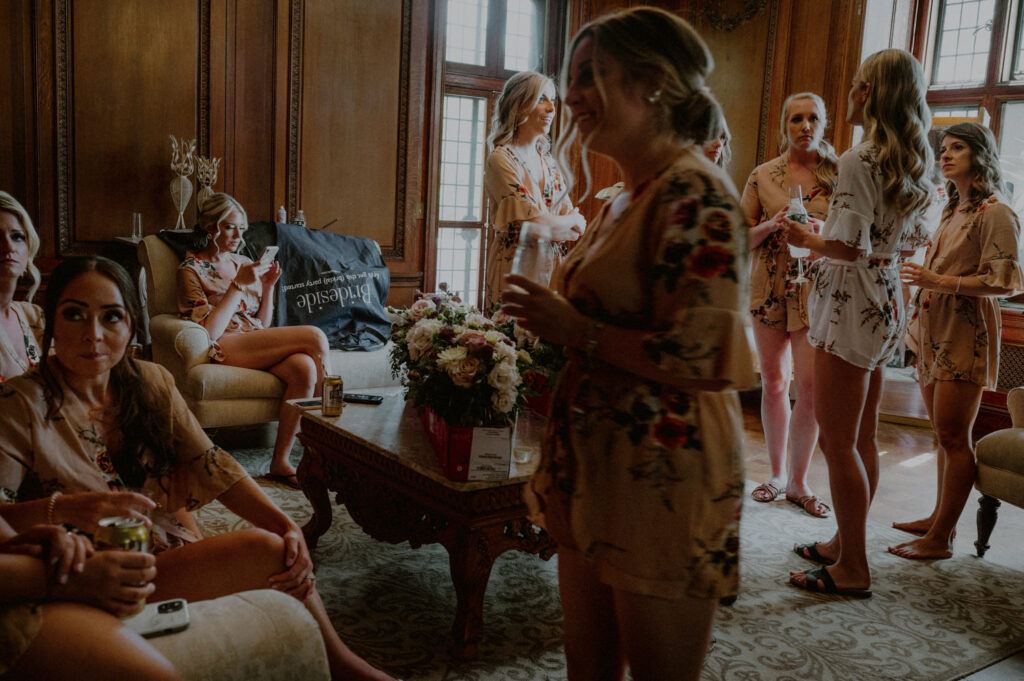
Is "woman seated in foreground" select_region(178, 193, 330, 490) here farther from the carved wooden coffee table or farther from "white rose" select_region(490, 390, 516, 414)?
"white rose" select_region(490, 390, 516, 414)

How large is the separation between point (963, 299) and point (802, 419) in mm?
791

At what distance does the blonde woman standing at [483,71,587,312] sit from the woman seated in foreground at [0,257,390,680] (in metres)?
1.63

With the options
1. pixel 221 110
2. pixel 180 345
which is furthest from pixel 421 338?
pixel 221 110

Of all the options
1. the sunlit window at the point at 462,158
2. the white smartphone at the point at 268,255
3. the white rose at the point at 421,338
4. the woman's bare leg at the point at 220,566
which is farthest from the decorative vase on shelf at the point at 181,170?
the woman's bare leg at the point at 220,566

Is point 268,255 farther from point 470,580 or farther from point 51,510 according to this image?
point 51,510

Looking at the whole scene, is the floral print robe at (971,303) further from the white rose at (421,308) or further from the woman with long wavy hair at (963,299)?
the white rose at (421,308)

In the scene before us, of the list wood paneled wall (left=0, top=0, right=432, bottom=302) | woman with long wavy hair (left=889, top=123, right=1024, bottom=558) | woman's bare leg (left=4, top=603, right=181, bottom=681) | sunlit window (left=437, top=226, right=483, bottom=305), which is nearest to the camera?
woman's bare leg (left=4, top=603, right=181, bottom=681)

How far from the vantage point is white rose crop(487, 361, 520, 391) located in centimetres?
219

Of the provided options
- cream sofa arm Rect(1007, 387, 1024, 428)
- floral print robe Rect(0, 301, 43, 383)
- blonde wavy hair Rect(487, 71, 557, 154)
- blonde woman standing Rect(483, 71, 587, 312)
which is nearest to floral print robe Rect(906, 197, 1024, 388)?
cream sofa arm Rect(1007, 387, 1024, 428)

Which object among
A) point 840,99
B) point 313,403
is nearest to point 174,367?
point 313,403

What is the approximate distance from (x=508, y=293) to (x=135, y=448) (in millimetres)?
876

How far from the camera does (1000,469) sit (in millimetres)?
2928

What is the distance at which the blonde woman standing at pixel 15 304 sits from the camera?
2.41 meters

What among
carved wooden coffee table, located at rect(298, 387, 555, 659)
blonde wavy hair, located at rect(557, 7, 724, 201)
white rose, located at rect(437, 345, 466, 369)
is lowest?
carved wooden coffee table, located at rect(298, 387, 555, 659)
